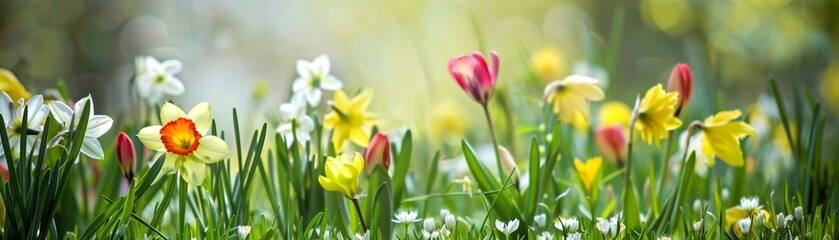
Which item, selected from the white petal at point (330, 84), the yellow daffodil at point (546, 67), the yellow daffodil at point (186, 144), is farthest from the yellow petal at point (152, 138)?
the yellow daffodil at point (546, 67)

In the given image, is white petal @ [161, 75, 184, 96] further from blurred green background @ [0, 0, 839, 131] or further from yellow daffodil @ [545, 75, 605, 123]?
yellow daffodil @ [545, 75, 605, 123]

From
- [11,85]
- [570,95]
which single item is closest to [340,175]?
[570,95]

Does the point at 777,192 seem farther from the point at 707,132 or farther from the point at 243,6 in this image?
the point at 243,6

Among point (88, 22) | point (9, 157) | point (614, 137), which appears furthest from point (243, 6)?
point (9, 157)

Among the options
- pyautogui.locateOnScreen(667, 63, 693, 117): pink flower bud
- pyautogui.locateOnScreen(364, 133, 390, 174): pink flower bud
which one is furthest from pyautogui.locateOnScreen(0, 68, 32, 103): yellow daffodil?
pyautogui.locateOnScreen(667, 63, 693, 117): pink flower bud

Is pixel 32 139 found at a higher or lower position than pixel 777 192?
higher

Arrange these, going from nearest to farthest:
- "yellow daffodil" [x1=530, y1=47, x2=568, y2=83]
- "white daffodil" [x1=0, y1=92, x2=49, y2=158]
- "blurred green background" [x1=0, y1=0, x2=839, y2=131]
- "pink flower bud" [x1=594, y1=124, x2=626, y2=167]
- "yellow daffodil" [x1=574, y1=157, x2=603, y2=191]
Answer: "white daffodil" [x1=0, y1=92, x2=49, y2=158]
"yellow daffodil" [x1=574, y1=157, x2=603, y2=191]
"pink flower bud" [x1=594, y1=124, x2=626, y2=167]
"yellow daffodil" [x1=530, y1=47, x2=568, y2=83]
"blurred green background" [x1=0, y1=0, x2=839, y2=131]

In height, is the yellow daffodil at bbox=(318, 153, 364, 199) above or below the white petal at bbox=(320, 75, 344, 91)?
below
